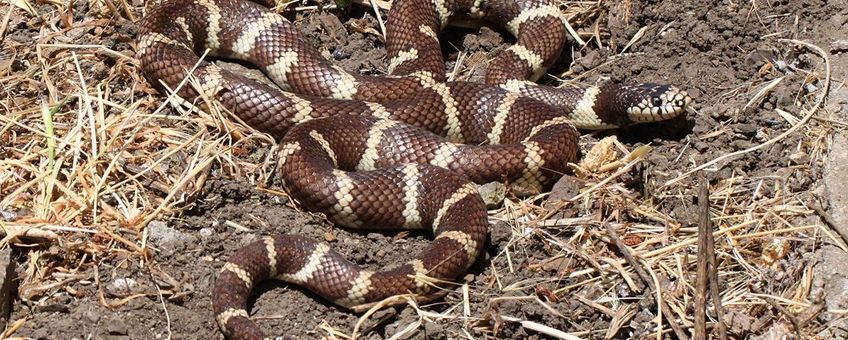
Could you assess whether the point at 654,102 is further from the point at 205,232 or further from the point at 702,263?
the point at 205,232

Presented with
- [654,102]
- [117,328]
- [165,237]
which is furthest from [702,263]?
[117,328]

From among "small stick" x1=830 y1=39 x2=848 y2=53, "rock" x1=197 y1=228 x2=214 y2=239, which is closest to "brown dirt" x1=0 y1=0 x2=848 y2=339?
"rock" x1=197 y1=228 x2=214 y2=239

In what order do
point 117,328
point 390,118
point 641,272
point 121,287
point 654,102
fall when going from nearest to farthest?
point 117,328 → point 121,287 → point 641,272 → point 390,118 → point 654,102

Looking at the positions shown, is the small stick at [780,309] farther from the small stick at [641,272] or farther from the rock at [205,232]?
the rock at [205,232]

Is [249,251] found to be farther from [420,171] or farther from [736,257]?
[736,257]

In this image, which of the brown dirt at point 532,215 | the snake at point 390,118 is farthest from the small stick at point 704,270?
the snake at point 390,118

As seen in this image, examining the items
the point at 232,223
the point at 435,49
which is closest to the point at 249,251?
the point at 232,223

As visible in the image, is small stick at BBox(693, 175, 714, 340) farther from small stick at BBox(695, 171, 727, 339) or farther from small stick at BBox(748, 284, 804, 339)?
small stick at BBox(748, 284, 804, 339)

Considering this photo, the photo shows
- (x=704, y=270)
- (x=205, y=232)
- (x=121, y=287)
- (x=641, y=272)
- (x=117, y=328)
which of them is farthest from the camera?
(x=205, y=232)
